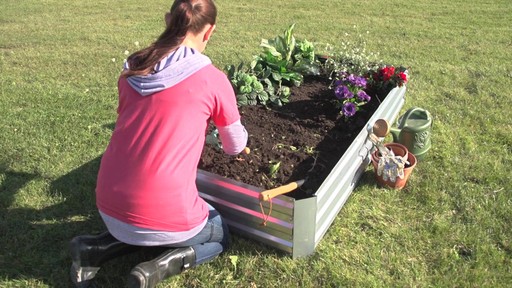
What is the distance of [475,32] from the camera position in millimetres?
6949

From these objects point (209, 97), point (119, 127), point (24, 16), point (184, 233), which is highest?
point (209, 97)

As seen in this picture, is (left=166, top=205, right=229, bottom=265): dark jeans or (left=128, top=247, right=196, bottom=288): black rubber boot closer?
(left=128, top=247, right=196, bottom=288): black rubber boot

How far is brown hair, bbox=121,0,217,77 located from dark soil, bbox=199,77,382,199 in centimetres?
109

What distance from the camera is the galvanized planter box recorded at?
102 inches

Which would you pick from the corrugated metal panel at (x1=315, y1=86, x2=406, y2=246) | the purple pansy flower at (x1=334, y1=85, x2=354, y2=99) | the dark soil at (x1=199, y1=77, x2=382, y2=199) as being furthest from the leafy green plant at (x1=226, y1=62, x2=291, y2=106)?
the corrugated metal panel at (x1=315, y1=86, x2=406, y2=246)

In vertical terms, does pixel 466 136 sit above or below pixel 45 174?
above

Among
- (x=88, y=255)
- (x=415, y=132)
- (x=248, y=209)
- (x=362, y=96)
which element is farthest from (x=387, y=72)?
(x=88, y=255)

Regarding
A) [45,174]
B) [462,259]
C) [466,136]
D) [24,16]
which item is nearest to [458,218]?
[462,259]

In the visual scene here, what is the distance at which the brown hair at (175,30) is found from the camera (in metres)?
2.14

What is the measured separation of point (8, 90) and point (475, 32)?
6.57 m

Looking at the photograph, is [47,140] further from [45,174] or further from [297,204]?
[297,204]

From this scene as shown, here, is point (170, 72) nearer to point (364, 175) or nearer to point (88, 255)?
point (88, 255)

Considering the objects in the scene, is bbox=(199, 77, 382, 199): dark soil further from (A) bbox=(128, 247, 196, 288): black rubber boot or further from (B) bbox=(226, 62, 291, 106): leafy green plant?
(A) bbox=(128, 247, 196, 288): black rubber boot

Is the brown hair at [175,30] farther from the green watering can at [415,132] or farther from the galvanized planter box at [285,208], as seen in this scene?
the green watering can at [415,132]
